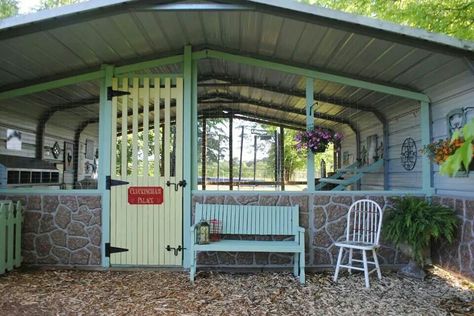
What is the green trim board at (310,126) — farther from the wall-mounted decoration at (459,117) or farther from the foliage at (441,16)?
the foliage at (441,16)

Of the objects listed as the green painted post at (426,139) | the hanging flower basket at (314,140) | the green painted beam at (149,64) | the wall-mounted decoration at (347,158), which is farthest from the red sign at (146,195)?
the wall-mounted decoration at (347,158)

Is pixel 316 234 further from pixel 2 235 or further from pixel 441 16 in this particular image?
pixel 441 16

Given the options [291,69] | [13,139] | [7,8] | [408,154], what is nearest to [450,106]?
[408,154]

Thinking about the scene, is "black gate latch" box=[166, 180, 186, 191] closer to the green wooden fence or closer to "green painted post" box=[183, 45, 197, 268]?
"green painted post" box=[183, 45, 197, 268]

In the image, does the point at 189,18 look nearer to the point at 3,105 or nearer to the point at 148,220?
the point at 148,220

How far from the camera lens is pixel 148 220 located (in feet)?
15.5

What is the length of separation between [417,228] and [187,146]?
8.84ft

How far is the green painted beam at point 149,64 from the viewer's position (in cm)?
487

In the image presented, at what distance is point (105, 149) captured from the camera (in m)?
4.80

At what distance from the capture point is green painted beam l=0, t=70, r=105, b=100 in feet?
16.0

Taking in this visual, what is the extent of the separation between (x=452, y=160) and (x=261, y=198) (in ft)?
11.2

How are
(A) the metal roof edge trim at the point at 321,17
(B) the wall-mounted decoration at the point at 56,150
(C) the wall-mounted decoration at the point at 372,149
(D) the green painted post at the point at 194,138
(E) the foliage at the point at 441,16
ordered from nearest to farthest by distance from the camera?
1. (A) the metal roof edge trim at the point at 321,17
2. (D) the green painted post at the point at 194,138
3. (B) the wall-mounted decoration at the point at 56,150
4. (E) the foliage at the point at 441,16
5. (C) the wall-mounted decoration at the point at 372,149

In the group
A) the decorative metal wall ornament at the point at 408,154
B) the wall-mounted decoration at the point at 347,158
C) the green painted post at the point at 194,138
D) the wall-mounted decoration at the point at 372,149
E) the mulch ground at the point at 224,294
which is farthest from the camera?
the wall-mounted decoration at the point at 347,158

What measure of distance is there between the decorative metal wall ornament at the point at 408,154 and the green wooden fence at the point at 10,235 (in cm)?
505
